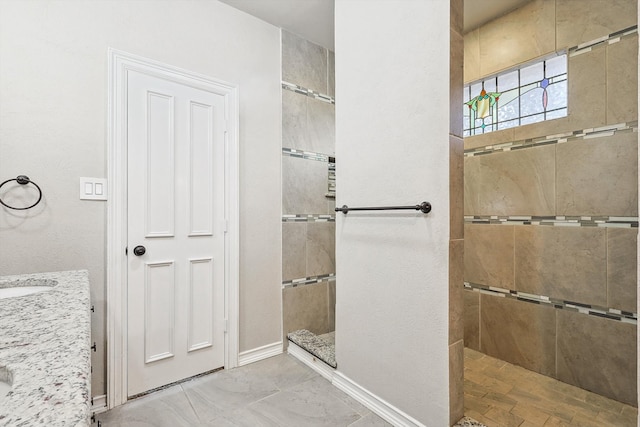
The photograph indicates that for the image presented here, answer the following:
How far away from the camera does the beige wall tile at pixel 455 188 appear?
136 centimetres

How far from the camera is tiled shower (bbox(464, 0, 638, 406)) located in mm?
1720

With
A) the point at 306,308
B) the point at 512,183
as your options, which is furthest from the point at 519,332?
the point at 306,308

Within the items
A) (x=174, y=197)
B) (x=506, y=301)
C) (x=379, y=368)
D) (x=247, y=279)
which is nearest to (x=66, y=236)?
(x=174, y=197)

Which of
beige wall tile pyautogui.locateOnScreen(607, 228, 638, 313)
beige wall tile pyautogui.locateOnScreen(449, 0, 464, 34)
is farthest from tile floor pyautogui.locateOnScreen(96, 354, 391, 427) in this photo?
beige wall tile pyautogui.locateOnScreen(449, 0, 464, 34)

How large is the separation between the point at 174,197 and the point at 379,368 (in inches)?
62.6

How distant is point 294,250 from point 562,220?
6.06ft

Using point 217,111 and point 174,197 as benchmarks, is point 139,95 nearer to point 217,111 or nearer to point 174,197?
point 217,111

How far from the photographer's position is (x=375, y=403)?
1682 millimetres

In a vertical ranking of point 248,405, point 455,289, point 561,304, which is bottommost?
point 248,405

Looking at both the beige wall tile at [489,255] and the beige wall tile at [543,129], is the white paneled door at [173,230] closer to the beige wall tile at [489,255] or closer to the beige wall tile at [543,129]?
the beige wall tile at [489,255]

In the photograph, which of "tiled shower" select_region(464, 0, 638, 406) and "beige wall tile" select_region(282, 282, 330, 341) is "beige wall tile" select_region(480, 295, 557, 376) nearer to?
"tiled shower" select_region(464, 0, 638, 406)

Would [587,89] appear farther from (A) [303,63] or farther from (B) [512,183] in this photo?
(A) [303,63]

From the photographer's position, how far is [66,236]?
166 cm

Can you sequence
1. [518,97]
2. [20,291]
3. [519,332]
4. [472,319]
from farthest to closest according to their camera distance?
[472,319], [518,97], [519,332], [20,291]
